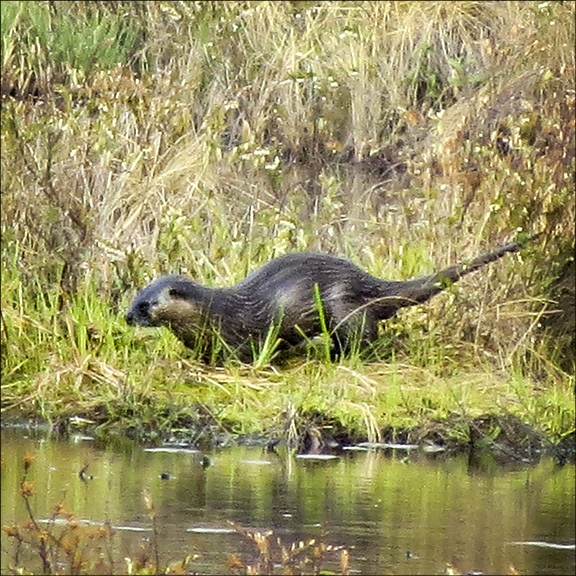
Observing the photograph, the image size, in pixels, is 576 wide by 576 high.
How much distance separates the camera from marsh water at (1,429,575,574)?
6.38 metres

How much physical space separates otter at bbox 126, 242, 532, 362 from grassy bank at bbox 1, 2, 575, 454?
138 mm

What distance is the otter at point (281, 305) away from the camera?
32.3 ft

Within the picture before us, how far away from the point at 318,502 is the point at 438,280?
3.00 m

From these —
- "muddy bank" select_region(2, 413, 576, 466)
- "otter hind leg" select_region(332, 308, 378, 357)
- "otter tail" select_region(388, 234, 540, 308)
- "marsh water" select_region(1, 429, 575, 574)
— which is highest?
"otter tail" select_region(388, 234, 540, 308)

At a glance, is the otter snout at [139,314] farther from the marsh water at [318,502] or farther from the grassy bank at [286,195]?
the marsh water at [318,502]

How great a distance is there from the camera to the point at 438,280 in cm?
1015

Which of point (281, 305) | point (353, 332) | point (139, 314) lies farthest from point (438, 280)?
point (139, 314)

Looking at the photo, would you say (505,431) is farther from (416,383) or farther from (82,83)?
(82,83)

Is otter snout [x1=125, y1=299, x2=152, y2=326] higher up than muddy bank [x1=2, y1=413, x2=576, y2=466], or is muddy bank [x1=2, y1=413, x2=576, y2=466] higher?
otter snout [x1=125, y1=299, x2=152, y2=326]

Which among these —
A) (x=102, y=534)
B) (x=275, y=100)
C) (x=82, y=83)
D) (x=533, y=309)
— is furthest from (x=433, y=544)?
(x=275, y=100)

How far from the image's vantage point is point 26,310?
1009cm

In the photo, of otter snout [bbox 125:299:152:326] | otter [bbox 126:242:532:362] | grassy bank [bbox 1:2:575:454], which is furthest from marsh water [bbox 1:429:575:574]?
otter [bbox 126:242:532:362]

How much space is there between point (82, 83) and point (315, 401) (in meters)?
3.81

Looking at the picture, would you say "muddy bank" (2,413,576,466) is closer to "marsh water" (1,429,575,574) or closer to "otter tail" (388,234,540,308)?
"marsh water" (1,429,575,574)
